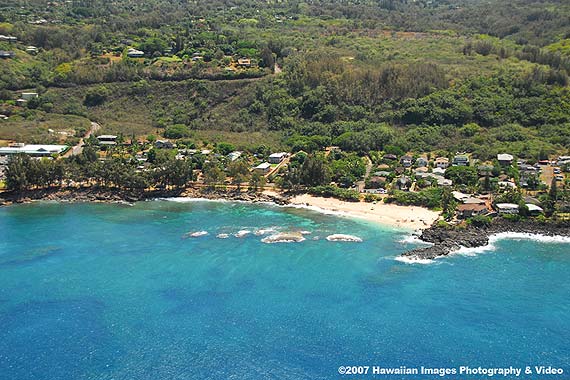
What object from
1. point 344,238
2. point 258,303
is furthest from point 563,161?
point 258,303

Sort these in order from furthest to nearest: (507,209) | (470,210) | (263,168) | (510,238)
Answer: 1. (263,168)
2. (507,209)
3. (470,210)
4. (510,238)

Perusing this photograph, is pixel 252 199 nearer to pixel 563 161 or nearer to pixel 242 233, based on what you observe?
pixel 242 233

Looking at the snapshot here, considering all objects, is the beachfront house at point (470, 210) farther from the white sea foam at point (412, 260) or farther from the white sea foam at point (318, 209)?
the white sea foam at point (318, 209)

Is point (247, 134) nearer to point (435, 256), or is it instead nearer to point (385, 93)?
point (385, 93)

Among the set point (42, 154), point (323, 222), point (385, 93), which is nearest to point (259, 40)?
point (385, 93)

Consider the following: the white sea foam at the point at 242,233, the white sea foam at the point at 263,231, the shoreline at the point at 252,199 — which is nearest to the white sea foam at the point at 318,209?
the shoreline at the point at 252,199

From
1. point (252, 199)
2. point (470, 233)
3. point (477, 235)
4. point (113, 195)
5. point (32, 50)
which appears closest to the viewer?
point (477, 235)

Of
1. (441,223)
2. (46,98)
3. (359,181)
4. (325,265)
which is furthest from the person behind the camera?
(46,98)
